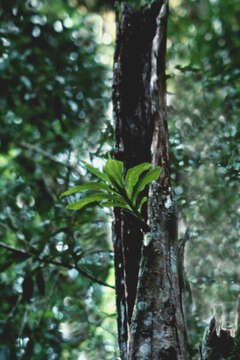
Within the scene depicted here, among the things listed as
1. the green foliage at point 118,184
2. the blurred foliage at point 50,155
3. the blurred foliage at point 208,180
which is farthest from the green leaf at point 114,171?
the blurred foliage at point 50,155

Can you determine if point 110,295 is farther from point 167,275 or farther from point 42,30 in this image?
point 167,275

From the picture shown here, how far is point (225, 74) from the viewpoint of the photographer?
1.47 m

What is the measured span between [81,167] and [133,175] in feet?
3.66

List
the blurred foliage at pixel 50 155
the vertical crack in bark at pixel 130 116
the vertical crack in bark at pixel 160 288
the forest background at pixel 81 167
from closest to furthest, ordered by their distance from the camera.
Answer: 1. the vertical crack in bark at pixel 160 288
2. the vertical crack in bark at pixel 130 116
3. the forest background at pixel 81 167
4. the blurred foliage at pixel 50 155

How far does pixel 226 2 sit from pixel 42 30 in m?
1.31

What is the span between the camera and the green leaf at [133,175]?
0.58 meters

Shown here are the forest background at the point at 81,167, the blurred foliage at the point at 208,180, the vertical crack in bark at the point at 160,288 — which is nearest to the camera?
the vertical crack in bark at the point at 160,288

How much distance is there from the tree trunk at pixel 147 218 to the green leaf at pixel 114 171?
117 mm

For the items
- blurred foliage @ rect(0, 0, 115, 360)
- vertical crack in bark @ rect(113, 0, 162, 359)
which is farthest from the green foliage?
blurred foliage @ rect(0, 0, 115, 360)

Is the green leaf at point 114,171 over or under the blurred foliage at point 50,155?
under

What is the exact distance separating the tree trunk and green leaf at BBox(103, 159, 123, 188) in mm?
117

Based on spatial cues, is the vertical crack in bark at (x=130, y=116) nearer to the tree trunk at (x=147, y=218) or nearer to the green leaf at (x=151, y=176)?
the tree trunk at (x=147, y=218)

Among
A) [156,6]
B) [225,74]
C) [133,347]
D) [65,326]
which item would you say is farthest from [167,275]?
[65,326]

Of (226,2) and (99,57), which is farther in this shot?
(99,57)
